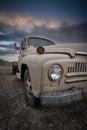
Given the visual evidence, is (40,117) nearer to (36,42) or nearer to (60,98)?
(60,98)

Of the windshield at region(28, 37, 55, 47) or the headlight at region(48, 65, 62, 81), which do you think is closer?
the headlight at region(48, 65, 62, 81)

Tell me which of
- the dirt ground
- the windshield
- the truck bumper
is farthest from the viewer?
the windshield

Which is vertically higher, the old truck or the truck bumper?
the old truck

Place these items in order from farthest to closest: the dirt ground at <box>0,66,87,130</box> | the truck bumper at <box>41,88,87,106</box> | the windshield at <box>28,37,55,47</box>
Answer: the windshield at <box>28,37,55,47</box> < the dirt ground at <box>0,66,87,130</box> < the truck bumper at <box>41,88,87,106</box>

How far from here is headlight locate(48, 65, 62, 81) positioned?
198 centimetres

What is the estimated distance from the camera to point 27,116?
94.4 inches

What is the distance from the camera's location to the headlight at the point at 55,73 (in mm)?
1983

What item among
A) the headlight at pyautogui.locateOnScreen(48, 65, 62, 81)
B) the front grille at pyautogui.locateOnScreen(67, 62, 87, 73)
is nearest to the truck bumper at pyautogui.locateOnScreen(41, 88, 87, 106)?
the headlight at pyautogui.locateOnScreen(48, 65, 62, 81)

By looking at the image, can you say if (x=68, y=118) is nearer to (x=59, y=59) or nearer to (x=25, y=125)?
(x=25, y=125)

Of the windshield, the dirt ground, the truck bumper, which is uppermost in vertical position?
the windshield

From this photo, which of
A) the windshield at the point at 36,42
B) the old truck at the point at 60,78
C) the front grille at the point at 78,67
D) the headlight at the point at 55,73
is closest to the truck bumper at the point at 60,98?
the old truck at the point at 60,78

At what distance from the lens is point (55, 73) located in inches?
79.3

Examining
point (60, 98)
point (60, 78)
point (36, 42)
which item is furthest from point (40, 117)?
point (36, 42)

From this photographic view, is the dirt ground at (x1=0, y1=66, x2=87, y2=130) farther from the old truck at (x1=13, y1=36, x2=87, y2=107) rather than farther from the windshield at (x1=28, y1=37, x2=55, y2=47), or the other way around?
the windshield at (x1=28, y1=37, x2=55, y2=47)
